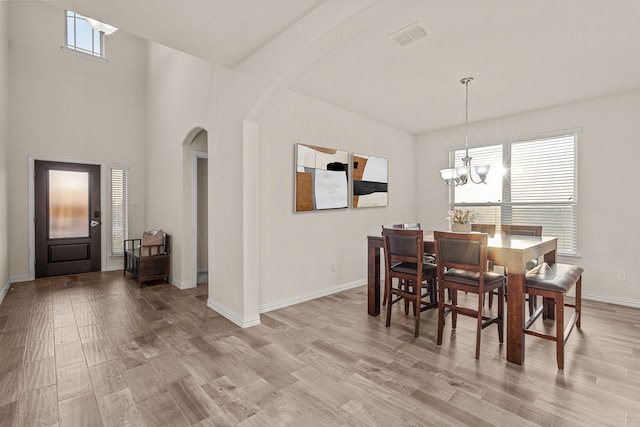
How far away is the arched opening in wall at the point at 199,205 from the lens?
4.65 metres

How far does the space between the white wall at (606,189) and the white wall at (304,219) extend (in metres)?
2.72

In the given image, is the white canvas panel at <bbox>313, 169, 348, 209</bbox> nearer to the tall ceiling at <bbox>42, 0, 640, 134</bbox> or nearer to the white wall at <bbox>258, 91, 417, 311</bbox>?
the white wall at <bbox>258, 91, 417, 311</bbox>

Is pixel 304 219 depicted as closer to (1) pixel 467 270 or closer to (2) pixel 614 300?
(1) pixel 467 270

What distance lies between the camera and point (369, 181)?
16.2 ft

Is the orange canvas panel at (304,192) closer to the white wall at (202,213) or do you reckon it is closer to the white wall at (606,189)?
the white wall at (202,213)

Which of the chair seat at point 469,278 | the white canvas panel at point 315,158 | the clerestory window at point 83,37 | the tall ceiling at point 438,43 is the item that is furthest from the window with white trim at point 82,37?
the chair seat at point 469,278

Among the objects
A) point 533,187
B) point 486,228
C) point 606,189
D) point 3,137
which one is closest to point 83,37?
point 3,137

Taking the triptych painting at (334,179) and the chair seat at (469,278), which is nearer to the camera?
the chair seat at (469,278)

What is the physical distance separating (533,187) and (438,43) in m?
3.05

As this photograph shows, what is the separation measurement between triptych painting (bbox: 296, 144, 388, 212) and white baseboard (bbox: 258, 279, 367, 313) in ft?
3.78

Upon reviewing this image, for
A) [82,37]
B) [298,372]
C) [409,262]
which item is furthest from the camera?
[82,37]

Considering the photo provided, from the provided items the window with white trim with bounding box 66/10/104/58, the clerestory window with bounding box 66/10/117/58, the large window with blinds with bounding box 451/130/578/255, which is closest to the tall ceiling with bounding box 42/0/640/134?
the large window with blinds with bounding box 451/130/578/255

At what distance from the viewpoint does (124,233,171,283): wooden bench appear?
466cm

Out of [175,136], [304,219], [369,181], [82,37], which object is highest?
[82,37]
